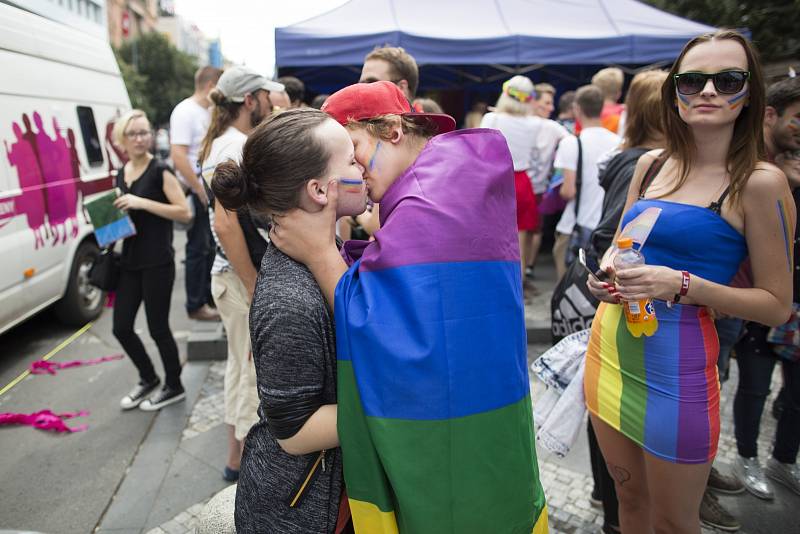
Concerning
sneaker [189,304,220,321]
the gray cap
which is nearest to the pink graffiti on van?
sneaker [189,304,220,321]

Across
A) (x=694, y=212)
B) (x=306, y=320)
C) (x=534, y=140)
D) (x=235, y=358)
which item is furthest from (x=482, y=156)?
(x=534, y=140)

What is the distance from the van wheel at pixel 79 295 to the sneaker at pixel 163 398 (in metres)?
1.96

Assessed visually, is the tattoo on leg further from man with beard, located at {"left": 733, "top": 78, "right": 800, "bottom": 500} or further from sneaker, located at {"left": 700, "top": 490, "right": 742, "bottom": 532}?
man with beard, located at {"left": 733, "top": 78, "right": 800, "bottom": 500}

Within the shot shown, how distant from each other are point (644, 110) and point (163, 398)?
3.36 metres

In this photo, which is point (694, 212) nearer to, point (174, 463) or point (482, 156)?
point (482, 156)

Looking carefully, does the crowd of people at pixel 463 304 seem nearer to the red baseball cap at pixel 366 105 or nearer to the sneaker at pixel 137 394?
the red baseball cap at pixel 366 105

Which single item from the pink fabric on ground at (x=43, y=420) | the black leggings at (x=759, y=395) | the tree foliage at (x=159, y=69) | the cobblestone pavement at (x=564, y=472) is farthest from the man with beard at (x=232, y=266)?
the tree foliage at (x=159, y=69)

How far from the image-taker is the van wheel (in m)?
5.19

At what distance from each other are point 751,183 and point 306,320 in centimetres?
135

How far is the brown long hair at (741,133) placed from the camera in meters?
1.68

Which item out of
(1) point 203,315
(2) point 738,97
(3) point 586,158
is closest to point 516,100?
(3) point 586,158

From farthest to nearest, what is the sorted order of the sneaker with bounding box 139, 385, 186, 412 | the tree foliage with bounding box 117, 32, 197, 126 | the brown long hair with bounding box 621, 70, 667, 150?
the tree foliage with bounding box 117, 32, 197, 126 → the sneaker with bounding box 139, 385, 186, 412 → the brown long hair with bounding box 621, 70, 667, 150

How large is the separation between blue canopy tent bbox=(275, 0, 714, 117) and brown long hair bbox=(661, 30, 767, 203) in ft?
17.4

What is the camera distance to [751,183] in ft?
5.36
